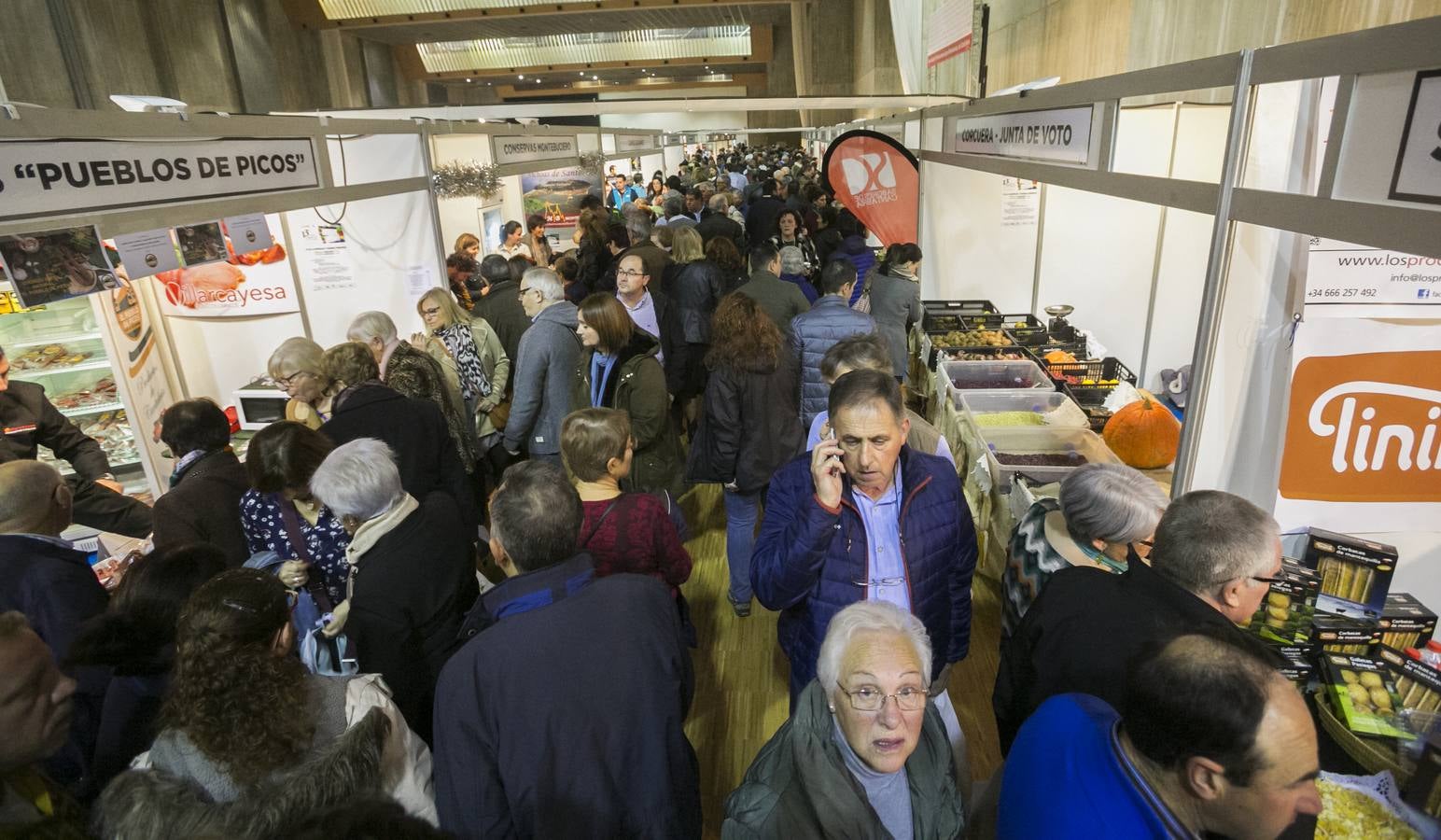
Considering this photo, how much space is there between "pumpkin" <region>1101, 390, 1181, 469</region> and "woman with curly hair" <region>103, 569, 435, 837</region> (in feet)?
10.2

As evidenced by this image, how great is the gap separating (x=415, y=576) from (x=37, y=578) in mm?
980

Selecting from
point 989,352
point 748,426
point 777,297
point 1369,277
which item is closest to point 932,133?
point 989,352

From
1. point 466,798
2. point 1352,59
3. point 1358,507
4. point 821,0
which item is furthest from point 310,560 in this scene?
point 821,0

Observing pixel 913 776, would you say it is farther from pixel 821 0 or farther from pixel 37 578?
pixel 821 0

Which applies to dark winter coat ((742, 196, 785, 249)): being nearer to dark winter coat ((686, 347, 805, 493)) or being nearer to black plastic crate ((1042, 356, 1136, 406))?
black plastic crate ((1042, 356, 1136, 406))

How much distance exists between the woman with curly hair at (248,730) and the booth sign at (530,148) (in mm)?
4586

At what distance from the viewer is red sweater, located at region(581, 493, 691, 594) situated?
2.29 m

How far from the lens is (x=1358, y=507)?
2.02 meters

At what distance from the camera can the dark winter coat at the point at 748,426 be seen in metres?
3.41

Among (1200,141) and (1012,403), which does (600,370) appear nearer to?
(1012,403)

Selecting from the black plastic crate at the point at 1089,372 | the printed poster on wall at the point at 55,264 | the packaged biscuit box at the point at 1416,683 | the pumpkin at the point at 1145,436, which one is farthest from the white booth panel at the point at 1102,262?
the printed poster on wall at the point at 55,264

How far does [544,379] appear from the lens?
147 inches

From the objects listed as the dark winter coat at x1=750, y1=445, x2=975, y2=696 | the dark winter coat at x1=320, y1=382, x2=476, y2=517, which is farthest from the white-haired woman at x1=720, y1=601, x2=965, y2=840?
the dark winter coat at x1=320, y1=382, x2=476, y2=517

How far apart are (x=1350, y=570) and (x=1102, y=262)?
3.75 meters
